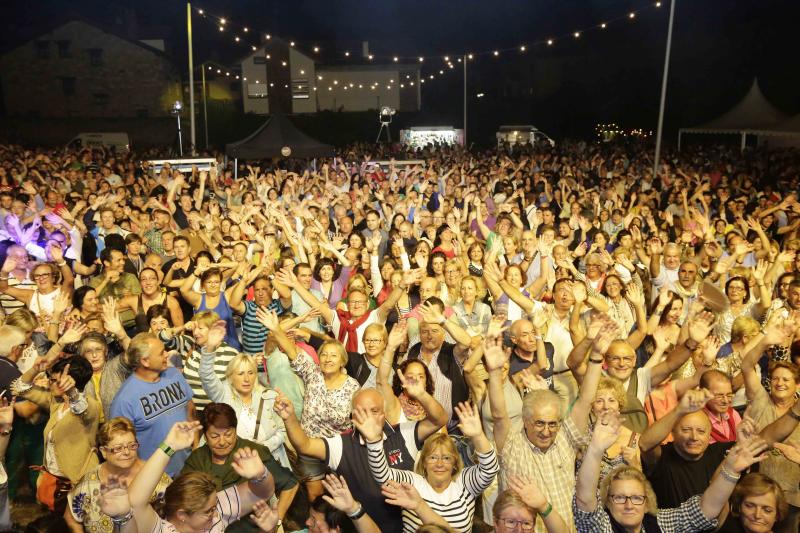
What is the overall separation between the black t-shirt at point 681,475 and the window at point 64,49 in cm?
4219

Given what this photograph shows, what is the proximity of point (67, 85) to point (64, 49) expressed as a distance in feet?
6.41

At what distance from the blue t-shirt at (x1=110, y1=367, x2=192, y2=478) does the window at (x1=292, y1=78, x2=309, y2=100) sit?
44.2 metres

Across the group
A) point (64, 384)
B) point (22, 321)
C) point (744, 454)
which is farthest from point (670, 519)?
point (22, 321)

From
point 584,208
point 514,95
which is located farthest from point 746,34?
point 584,208

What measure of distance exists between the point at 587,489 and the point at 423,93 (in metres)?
48.8

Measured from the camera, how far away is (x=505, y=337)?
220 inches

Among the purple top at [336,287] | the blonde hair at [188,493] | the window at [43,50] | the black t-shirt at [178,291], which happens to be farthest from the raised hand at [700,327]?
the window at [43,50]

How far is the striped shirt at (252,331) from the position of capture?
19.0 feet

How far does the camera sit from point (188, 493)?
2.87m

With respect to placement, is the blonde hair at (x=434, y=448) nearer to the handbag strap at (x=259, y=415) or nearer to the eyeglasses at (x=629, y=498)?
the eyeglasses at (x=629, y=498)

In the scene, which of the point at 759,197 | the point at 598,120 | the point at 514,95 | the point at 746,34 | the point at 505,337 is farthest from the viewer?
the point at 514,95

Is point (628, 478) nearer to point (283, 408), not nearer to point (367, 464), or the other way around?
point (367, 464)

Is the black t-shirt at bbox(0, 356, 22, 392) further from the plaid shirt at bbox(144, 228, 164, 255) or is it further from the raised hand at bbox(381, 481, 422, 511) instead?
the plaid shirt at bbox(144, 228, 164, 255)

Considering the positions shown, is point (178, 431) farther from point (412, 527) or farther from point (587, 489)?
point (587, 489)
